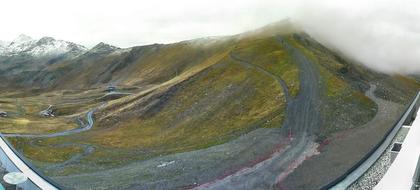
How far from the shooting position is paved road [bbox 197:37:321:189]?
71.2m

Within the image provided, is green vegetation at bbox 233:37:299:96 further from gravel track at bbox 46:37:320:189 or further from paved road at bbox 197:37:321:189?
gravel track at bbox 46:37:320:189

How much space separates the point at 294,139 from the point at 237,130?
19.4 meters

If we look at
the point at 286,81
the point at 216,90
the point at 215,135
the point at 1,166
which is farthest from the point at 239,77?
the point at 1,166

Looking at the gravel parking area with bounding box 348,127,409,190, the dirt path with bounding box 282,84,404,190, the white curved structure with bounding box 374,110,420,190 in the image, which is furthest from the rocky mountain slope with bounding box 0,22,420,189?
the white curved structure with bounding box 374,110,420,190

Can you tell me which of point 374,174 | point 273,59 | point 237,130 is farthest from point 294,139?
point 273,59

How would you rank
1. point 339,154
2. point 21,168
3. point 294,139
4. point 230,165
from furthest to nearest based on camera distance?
point 294,139 < point 230,165 < point 339,154 < point 21,168

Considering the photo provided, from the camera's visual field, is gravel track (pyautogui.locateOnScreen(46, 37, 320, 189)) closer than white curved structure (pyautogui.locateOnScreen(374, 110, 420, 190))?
No

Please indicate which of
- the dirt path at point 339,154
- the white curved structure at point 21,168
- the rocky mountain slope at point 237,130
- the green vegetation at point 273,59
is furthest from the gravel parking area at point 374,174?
the green vegetation at point 273,59

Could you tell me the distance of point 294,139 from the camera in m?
92.1

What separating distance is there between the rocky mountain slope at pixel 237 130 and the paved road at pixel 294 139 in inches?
8.7

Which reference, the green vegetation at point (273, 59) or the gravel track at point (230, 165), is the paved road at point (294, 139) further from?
the green vegetation at point (273, 59)

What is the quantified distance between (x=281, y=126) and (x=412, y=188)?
57.1m

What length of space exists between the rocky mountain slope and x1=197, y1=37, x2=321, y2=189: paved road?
22 centimetres

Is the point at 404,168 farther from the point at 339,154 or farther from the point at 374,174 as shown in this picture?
the point at 339,154
